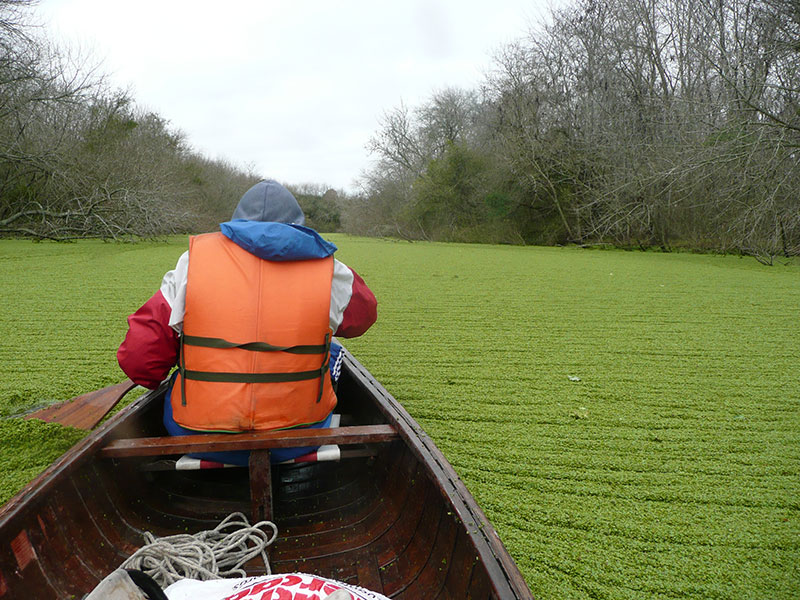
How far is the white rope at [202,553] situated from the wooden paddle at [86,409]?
2.23ft

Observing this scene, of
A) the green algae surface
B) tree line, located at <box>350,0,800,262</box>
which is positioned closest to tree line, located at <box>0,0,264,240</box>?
the green algae surface

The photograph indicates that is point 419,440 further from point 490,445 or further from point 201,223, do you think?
point 201,223

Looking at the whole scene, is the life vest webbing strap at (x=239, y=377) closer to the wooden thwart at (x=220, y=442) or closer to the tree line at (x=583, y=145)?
the wooden thwart at (x=220, y=442)

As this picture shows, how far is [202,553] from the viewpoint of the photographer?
132 centimetres

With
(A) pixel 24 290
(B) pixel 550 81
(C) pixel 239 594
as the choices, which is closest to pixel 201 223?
(B) pixel 550 81

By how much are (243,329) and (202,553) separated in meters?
0.57

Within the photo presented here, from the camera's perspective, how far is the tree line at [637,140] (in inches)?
381

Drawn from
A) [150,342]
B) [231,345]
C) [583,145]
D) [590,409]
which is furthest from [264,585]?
[583,145]

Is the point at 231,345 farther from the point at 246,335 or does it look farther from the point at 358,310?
the point at 358,310

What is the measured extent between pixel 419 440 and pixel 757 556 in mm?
1072

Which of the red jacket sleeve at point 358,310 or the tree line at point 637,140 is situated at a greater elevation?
the tree line at point 637,140

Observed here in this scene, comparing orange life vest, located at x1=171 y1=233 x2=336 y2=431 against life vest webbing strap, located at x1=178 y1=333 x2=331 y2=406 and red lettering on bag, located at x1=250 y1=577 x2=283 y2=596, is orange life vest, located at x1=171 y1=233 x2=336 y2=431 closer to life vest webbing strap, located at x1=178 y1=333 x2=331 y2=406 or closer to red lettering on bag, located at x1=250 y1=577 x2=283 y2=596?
life vest webbing strap, located at x1=178 y1=333 x2=331 y2=406

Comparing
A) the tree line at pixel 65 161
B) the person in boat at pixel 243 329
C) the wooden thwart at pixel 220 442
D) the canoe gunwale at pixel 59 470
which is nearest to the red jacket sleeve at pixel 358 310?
the person in boat at pixel 243 329

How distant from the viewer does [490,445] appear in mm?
2332
